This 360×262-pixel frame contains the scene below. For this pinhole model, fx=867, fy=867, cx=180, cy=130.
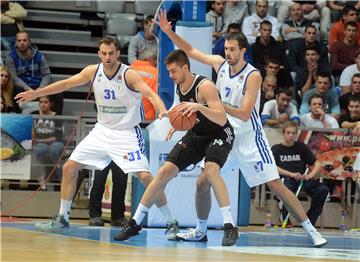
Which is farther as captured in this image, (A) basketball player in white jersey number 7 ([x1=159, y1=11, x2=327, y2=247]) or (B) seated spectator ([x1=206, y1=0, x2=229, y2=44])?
(B) seated spectator ([x1=206, y1=0, x2=229, y2=44])

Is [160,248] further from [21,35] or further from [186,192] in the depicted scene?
[21,35]

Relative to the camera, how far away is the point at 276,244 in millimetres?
8469

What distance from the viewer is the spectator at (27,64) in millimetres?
13508

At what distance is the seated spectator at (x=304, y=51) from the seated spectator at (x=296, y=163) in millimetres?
3253

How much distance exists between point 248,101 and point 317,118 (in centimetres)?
417

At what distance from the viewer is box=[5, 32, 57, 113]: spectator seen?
13.5 metres

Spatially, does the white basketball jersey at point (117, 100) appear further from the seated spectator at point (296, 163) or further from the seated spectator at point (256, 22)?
the seated spectator at point (256, 22)

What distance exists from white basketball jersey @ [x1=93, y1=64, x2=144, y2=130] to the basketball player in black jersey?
0.93 m

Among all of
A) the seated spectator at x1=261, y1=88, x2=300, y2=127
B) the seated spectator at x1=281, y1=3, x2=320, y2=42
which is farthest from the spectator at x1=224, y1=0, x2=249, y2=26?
the seated spectator at x1=261, y1=88, x2=300, y2=127

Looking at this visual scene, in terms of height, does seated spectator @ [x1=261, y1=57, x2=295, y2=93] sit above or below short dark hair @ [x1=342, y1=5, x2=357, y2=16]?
below

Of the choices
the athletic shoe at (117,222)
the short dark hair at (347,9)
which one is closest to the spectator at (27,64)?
the athletic shoe at (117,222)

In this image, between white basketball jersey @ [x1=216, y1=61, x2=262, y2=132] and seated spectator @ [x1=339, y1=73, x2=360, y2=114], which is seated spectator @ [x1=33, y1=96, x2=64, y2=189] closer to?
white basketball jersey @ [x1=216, y1=61, x2=262, y2=132]

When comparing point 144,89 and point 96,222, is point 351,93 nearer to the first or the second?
point 96,222

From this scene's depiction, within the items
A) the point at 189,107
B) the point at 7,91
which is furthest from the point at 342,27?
the point at 189,107
